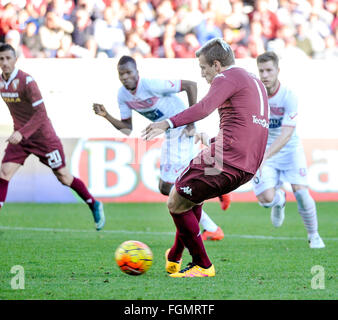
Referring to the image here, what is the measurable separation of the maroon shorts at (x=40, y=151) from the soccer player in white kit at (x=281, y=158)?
2.58 meters

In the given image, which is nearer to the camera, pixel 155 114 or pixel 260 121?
pixel 260 121

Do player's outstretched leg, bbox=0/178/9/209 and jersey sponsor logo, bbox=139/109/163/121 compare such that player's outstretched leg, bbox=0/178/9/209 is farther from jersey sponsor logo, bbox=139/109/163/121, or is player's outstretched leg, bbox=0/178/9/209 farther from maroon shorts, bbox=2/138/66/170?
jersey sponsor logo, bbox=139/109/163/121

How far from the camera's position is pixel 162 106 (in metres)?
8.64

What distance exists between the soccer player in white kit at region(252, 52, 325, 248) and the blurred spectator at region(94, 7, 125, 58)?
22.8 ft

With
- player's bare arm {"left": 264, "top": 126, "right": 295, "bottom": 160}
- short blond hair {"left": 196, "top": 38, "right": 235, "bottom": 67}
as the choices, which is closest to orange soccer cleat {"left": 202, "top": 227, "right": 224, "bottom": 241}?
player's bare arm {"left": 264, "top": 126, "right": 295, "bottom": 160}

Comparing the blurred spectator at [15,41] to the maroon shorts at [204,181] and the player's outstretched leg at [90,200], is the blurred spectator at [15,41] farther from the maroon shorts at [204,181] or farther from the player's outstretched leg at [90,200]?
the maroon shorts at [204,181]

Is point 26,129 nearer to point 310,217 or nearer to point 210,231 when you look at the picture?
point 210,231

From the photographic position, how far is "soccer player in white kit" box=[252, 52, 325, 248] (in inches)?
334

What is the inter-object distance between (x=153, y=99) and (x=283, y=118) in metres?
1.51

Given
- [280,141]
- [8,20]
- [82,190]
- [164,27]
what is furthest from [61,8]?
[280,141]

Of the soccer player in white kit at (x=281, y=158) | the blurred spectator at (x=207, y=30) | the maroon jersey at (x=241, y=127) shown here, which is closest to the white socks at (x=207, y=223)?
the soccer player in white kit at (x=281, y=158)

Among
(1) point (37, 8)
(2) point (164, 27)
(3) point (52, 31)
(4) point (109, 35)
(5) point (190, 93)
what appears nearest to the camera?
(5) point (190, 93)
